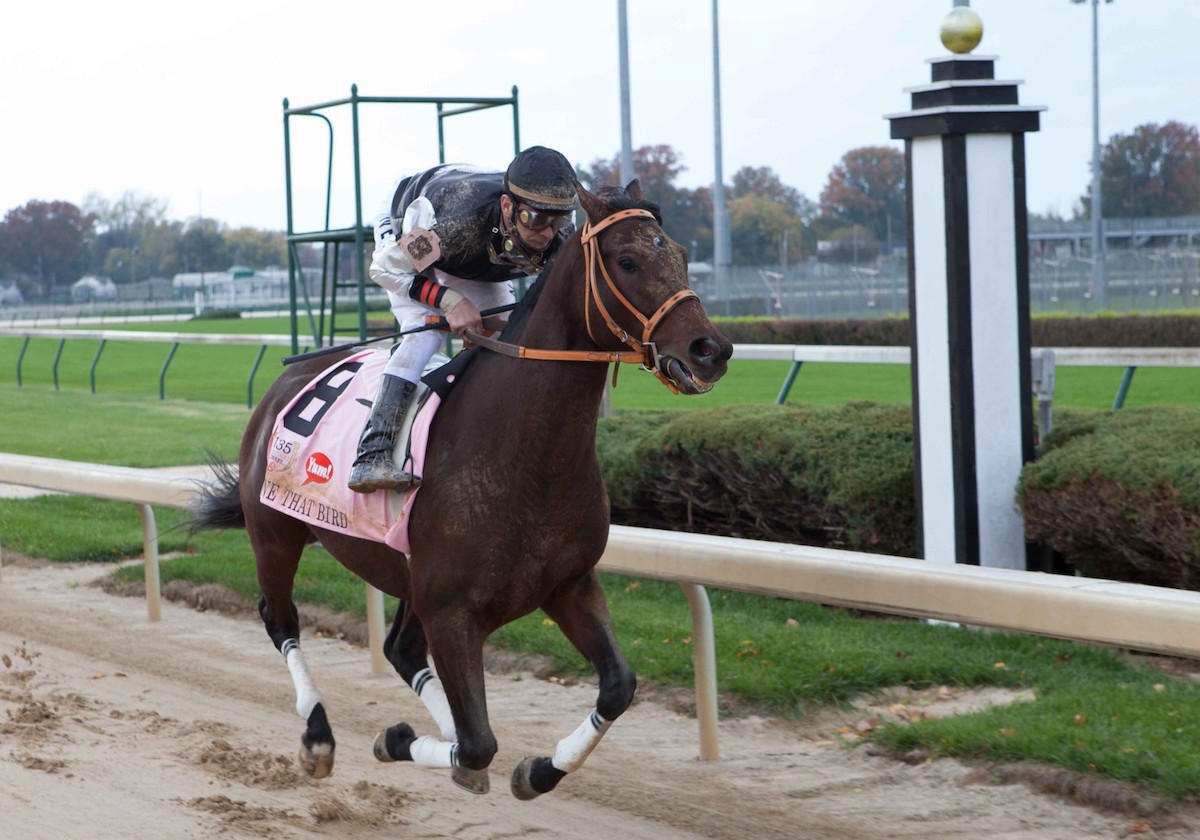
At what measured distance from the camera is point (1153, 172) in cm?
5816

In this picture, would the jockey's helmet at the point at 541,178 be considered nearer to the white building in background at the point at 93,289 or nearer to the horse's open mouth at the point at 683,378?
the horse's open mouth at the point at 683,378

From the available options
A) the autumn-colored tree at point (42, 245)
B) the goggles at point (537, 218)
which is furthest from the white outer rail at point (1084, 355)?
the autumn-colored tree at point (42, 245)

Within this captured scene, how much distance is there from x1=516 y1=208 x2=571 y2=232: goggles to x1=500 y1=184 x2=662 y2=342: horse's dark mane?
8 centimetres

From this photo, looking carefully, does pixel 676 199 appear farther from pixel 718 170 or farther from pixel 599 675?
pixel 599 675

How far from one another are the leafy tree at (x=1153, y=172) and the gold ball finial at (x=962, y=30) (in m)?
54.4

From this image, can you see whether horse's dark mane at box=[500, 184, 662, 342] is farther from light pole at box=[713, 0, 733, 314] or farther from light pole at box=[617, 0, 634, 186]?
light pole at box=[713, 0, 733, 314]

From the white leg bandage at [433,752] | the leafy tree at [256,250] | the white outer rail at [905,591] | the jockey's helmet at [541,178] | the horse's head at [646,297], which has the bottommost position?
the white leg bandage at [433,752]

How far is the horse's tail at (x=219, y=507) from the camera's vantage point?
5.24m

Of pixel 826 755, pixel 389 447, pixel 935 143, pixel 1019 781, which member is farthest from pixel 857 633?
pixel 389 447

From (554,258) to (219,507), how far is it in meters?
2.27

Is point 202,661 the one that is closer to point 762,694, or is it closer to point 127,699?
point 127,699

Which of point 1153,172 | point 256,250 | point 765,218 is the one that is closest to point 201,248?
point 256,250

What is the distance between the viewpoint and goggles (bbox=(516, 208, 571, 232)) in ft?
12.0

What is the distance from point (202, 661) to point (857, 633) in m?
2.83
